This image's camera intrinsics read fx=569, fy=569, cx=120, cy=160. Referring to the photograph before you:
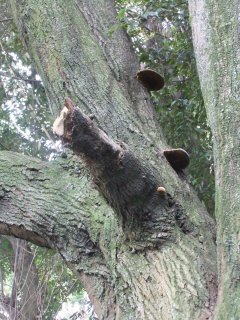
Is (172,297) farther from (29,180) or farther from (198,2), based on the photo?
(198,2)

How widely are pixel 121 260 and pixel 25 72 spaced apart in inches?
242

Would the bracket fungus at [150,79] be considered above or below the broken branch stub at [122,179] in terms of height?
above

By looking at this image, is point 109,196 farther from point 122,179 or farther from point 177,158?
point 177,158

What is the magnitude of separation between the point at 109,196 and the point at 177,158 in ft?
1.91

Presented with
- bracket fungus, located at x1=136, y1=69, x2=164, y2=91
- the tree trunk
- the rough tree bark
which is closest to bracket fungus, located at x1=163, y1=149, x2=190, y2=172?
the rough tree bark

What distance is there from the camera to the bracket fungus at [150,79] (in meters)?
2.99

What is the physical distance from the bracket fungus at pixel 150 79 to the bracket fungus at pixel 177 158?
1.86ft

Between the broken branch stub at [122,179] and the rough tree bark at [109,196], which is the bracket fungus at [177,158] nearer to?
the rough tree bark at [109,196]

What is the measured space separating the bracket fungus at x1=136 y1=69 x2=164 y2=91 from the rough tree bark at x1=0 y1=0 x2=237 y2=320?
43 millimetres

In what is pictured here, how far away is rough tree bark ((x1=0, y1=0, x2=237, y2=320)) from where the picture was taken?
6.71 feet

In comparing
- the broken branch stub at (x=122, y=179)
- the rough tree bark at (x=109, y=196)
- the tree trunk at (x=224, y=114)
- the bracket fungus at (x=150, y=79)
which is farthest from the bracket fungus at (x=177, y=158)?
the bracket fungus at (x=150, y=79)

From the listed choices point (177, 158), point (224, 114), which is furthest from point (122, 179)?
point (177, 158)

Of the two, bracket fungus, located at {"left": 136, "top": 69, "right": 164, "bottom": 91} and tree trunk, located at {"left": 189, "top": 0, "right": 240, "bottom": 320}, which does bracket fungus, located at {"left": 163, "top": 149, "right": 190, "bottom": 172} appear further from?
bracket fungus, located at {"left": 136, "top": 69, "right": 164, "bottom": 91}

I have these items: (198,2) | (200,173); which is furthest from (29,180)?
(200,173)
